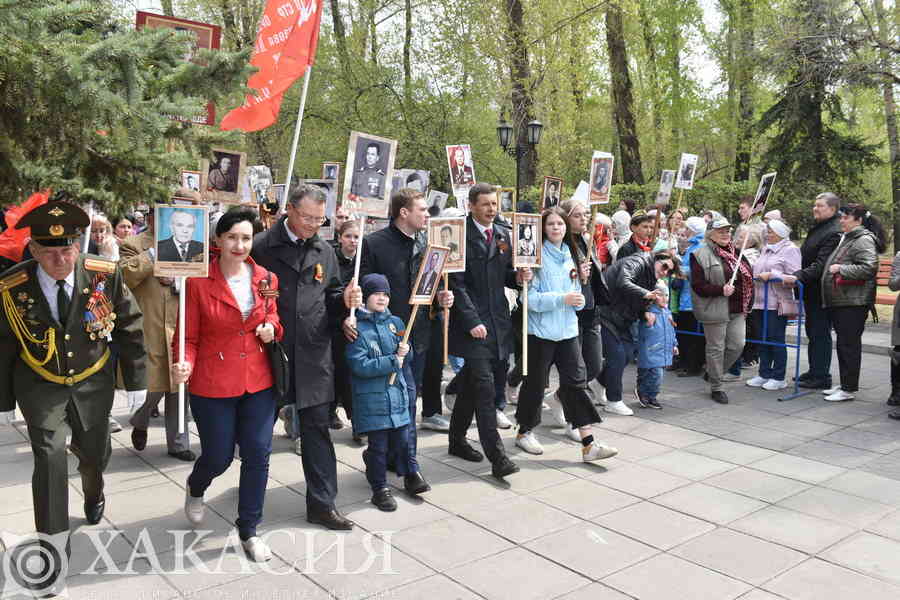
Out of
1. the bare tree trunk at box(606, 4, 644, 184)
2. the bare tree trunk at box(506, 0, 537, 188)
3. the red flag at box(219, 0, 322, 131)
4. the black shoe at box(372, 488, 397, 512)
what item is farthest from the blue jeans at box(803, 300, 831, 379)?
the bare tree trunk at box(606, 4, 644, 184)

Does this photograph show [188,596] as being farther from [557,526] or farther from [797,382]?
[797,382]

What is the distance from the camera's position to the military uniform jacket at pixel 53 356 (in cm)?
398

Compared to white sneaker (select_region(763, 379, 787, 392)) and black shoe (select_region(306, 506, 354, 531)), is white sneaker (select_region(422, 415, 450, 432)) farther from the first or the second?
white sneaker (select_region(763, 379, 787, 392))

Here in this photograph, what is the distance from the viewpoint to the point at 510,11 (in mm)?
18328

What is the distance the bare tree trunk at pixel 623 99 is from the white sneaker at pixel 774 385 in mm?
13178

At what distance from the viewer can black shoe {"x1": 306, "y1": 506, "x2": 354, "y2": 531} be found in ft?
15.2

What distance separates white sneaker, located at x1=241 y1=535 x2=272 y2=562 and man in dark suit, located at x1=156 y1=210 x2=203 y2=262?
156 cm

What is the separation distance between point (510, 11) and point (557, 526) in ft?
51.9

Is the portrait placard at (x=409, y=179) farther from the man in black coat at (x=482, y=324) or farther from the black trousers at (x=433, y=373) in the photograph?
the man in black coat at (x=482, y=324)

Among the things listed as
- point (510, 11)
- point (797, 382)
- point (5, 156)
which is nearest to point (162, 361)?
point (5, 156)

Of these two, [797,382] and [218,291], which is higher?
[218,291]

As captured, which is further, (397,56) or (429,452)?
(397,56)

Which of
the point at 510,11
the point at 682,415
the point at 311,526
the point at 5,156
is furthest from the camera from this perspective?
the point at 510,11

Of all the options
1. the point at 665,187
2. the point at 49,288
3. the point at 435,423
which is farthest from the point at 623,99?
the point at 49,288
